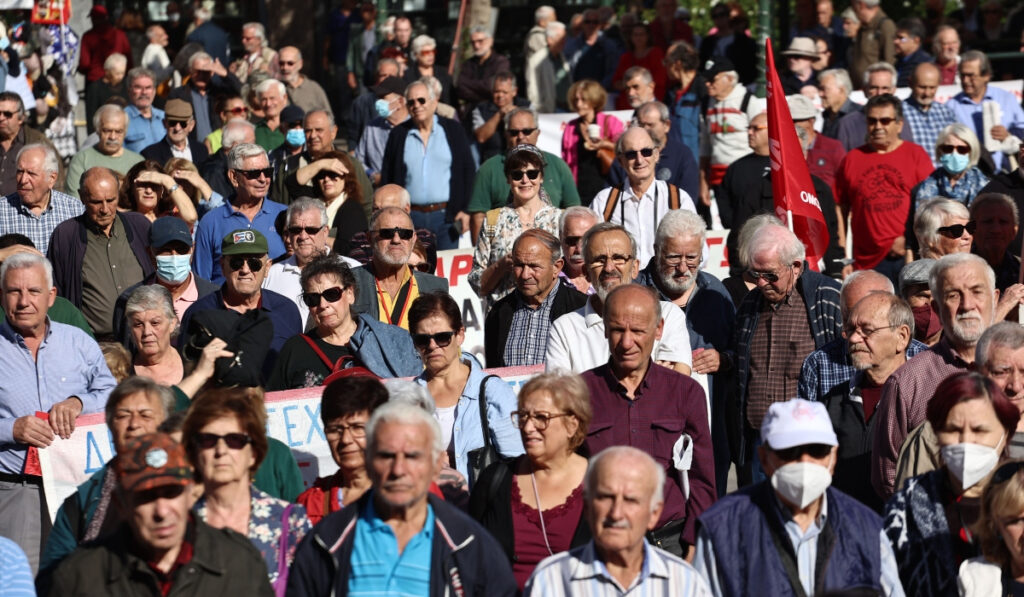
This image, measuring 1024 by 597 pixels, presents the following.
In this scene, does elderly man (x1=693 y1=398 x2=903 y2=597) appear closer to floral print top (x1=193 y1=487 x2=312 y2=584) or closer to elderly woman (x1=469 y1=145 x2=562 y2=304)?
floral print top (x1=193 y1=487 x2=312 y2=584)

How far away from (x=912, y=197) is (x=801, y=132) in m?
1.62

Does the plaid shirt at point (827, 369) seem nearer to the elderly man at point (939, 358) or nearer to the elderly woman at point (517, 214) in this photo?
the elderly man at point (939, 358)

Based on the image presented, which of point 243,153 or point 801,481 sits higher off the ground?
point 243,153

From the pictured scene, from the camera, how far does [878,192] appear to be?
1302 centimetres

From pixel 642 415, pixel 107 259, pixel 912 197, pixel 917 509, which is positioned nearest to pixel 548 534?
pixel 642 415

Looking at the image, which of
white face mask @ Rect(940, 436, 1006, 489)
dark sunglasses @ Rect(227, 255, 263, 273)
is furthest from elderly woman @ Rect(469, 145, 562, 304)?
white face mask @ Rect(940, 436, 1006, 489)

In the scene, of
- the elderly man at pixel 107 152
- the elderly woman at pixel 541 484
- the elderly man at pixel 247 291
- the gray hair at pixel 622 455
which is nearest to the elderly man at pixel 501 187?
the elderly man at pixel 107 152

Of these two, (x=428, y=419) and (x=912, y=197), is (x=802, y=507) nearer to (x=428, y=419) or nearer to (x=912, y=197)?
(x=428, y=419)

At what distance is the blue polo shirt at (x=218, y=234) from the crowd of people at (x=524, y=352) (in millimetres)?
24

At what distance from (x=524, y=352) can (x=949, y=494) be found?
340 cm

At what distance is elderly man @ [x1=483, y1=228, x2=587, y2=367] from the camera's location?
30.8 ft

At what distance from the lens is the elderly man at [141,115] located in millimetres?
15383

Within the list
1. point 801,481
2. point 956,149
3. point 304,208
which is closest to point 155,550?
point 801,481

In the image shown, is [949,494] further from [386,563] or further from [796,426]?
[386,563]
